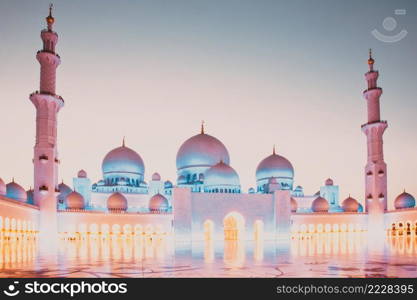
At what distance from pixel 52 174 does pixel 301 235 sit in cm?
1749

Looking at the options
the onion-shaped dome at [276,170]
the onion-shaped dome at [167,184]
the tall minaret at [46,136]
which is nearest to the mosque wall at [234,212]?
the onion-shaped dome at [276,170]

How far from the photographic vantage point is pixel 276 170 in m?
35.6

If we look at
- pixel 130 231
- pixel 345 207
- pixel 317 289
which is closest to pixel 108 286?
pixel 317 289

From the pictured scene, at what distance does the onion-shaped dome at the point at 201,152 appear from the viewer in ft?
105

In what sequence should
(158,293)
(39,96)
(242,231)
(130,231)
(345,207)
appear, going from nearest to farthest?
(158,293)
(39,96)
(242,231)
(130,231)
(345,207)

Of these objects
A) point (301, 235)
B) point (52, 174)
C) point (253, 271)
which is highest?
point (52, 174)

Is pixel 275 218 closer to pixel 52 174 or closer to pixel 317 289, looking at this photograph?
pixel 52 174

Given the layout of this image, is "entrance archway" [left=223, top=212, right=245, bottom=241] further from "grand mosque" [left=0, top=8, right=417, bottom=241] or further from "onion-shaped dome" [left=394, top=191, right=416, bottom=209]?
"onion-shaped dome" [left=394, top=191, right=416, bottom=209]

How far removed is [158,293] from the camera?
431 centimetres

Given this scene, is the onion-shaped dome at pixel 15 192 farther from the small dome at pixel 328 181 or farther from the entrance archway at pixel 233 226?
the small dome at pixel 328 181

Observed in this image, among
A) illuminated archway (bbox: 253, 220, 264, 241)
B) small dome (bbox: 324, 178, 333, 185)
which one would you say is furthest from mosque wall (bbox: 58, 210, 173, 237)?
small dome (bbox: 324, 178, 333, 185)

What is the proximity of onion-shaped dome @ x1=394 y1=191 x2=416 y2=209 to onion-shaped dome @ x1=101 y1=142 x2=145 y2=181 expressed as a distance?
19.8 metres

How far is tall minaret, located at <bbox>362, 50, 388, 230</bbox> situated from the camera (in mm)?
30906

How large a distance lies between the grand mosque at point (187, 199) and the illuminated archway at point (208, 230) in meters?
0.07
